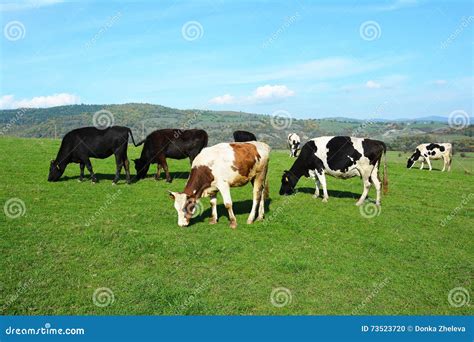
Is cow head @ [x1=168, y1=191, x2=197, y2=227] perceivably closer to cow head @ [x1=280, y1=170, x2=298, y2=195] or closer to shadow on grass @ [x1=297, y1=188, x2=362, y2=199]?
cow head @ [x1=280, y1=170, x2=298, y2=195]

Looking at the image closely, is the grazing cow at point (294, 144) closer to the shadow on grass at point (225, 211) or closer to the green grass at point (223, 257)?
the green grass at point (223, 257)

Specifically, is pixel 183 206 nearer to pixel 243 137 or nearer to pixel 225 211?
pixel 225 211

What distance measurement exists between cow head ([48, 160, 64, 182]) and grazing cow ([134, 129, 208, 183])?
11.2 feet

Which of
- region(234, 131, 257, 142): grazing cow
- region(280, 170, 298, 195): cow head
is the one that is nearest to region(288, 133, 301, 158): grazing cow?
region(234, 131, 257, 142): grazing cow

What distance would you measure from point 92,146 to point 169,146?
134 inches

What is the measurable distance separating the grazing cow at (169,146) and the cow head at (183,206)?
7.41 meters

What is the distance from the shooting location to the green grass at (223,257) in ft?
27.9

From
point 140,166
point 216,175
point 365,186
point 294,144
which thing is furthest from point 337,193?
point 294,144

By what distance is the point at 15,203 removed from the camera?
14.0 m

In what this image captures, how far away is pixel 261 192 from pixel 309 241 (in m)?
2.39

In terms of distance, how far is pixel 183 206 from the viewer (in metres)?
12.5

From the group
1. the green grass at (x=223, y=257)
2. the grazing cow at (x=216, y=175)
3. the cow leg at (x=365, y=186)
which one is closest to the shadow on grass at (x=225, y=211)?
the green grass at (x=223, y=257)

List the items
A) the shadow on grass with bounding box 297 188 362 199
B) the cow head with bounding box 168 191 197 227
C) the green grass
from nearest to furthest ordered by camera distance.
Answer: the green grass → the cow head with bounding box 168 191 197 227 → the shadow on grass with bounding box 297 188 362 199

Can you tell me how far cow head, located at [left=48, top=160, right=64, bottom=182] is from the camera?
18.9m
